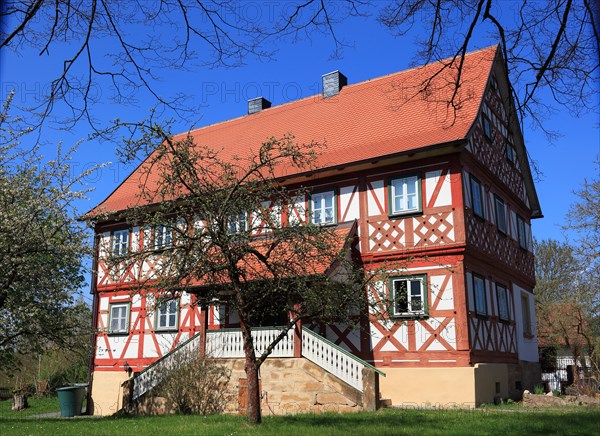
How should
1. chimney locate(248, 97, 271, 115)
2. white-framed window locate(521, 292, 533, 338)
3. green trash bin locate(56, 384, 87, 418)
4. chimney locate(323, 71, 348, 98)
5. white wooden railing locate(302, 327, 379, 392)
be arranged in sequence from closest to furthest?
white wooden railing locate(302, 327, 379, 392) < green trash bin locate(56, 384, 87, 418) < white-framed window locate(521, 292, 533, 338) < chimney locate(323, 71, 348, 98) < chimney locate(248, 97, 271, 115)

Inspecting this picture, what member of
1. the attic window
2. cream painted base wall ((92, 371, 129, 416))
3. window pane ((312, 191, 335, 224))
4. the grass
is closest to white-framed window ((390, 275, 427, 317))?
window pane ((312, 191, 335, 224))

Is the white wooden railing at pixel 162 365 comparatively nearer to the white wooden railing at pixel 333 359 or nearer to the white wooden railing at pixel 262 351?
the white wooden railing at pixel 262 351

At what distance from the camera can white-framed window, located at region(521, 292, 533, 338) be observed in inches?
830

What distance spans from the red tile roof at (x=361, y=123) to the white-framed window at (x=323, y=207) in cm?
94

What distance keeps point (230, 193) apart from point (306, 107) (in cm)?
1303

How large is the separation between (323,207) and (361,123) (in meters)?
3.25

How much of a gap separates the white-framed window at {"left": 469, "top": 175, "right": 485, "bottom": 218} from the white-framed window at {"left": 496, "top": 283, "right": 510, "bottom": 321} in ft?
8.46

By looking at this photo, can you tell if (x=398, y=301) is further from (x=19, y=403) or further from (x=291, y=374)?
(x=19, y=403)

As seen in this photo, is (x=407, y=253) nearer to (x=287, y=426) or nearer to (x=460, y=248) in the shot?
(x=460, y=248)

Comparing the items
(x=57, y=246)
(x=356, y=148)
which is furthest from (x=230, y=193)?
(x=356, y=148)

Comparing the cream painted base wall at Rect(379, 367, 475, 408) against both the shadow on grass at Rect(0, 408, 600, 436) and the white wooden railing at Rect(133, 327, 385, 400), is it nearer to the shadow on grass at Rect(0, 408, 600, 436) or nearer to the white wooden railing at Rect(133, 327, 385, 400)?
the shadow on grass at Rect(0, 408, 600, 436)

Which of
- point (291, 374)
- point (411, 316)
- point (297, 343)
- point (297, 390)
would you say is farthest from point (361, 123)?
point (297, 390)

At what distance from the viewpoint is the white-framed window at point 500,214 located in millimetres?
19470

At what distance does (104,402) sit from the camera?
70.2 ft
